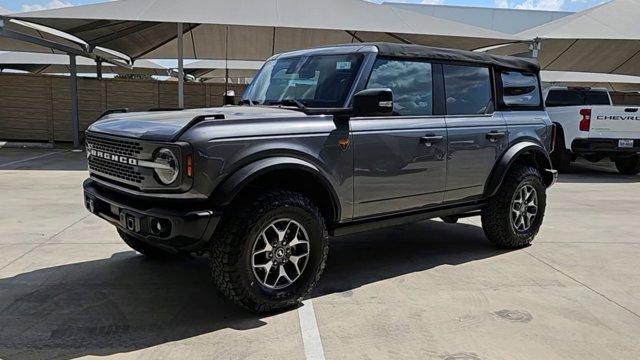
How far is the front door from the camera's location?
4.22m

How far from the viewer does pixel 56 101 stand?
16.3 m

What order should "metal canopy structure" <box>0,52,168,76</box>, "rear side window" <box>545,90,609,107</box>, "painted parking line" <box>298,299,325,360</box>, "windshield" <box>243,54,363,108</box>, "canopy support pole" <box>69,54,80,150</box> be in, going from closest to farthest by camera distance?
"painted parking line" <box>298,299,325,360</box> → "windshield" <box>243,54,363,108</box> → "rear side window" <box>545,90,609,107</box> → "canopy support pole" <box>69,54,80,150</box> → "metal canopy structure" <box>0,52,168,76</box>

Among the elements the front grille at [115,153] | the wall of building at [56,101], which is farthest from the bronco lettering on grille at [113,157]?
the wall of building at [56,101]

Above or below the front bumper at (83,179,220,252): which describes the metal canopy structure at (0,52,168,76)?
above

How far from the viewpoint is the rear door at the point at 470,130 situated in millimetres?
4938

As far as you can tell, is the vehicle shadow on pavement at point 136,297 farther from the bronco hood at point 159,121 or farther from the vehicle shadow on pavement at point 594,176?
the vehicle shadow on pavement at point 594,176

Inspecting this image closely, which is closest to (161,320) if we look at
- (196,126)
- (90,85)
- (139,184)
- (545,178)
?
(139,184)

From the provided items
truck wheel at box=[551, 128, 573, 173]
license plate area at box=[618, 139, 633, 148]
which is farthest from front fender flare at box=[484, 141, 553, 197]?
truck wheel at box=[551, 128, 573, 173]

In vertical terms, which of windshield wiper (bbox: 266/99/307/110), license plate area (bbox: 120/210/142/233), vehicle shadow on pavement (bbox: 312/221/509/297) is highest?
windshield wiper (bbox: 266/99/307/110)

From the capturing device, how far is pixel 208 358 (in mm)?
3186

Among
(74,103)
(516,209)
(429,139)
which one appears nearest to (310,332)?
(429,139)

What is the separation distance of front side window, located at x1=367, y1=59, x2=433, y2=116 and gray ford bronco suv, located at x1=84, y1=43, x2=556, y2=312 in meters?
0.01

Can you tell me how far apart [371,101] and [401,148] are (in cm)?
74

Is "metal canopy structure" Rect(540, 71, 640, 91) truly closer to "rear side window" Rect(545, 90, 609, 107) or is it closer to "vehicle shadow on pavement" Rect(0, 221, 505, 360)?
"rear side window" Rect(545, 90, 609, 107)
